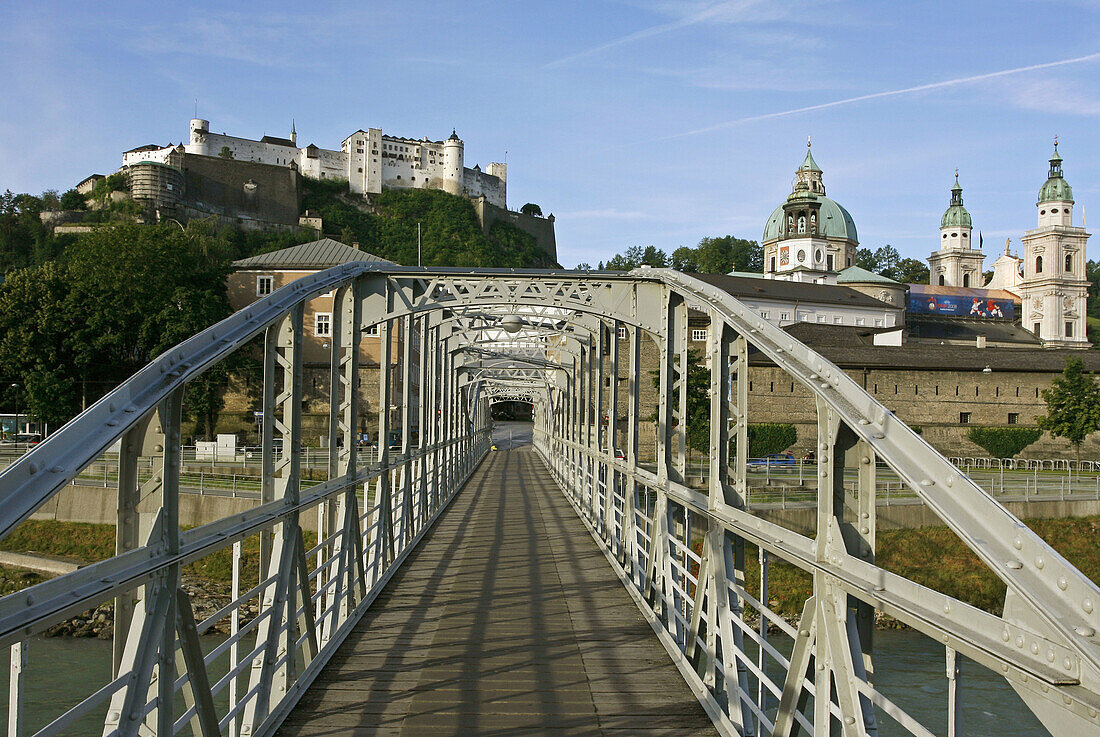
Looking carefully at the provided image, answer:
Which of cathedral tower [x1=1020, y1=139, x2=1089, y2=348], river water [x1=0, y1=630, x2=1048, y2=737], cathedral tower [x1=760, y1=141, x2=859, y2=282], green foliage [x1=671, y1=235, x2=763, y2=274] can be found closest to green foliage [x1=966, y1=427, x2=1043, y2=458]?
river water [x1=0, y1=630, x2=1048, y2=737]

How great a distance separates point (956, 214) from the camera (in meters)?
124

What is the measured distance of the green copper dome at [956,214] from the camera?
123500 mm

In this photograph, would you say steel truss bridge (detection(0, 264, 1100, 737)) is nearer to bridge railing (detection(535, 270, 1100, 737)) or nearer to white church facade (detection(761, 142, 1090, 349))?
bridge railing (detection(535, 270, 1100, 737))

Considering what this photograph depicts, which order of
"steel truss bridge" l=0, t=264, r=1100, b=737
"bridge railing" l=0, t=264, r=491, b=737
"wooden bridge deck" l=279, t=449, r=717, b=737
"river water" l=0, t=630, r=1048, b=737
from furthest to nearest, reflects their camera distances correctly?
"river water" l=0, t=630, r=1048, b=737
"wooden bridge deck" l=279, t=449, r=717, b=737
"bridge railing" l=0, t=264, r=491, b=737
"steel truss bridge" l=0, t=264, r=1100, b=737

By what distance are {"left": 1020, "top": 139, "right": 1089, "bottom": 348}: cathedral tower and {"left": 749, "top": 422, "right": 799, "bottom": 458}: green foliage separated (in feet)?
205

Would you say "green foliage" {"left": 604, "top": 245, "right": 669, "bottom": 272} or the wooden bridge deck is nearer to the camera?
the wooden bridge deck

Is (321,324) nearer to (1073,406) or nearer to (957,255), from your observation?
(1073,406)

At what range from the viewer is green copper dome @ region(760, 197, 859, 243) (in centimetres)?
9850

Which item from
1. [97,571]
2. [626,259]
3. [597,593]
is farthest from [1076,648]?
[626,259]

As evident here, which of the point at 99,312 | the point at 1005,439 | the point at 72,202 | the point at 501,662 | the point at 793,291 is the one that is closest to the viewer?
the point at 501,662

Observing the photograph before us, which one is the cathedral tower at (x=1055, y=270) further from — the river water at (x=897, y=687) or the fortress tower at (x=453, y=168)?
the river water at (x=897, y=687)

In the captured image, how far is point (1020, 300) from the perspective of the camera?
105188mm

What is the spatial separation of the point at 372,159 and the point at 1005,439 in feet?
271

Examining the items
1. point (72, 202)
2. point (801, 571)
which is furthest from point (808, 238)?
point (801, 571)
